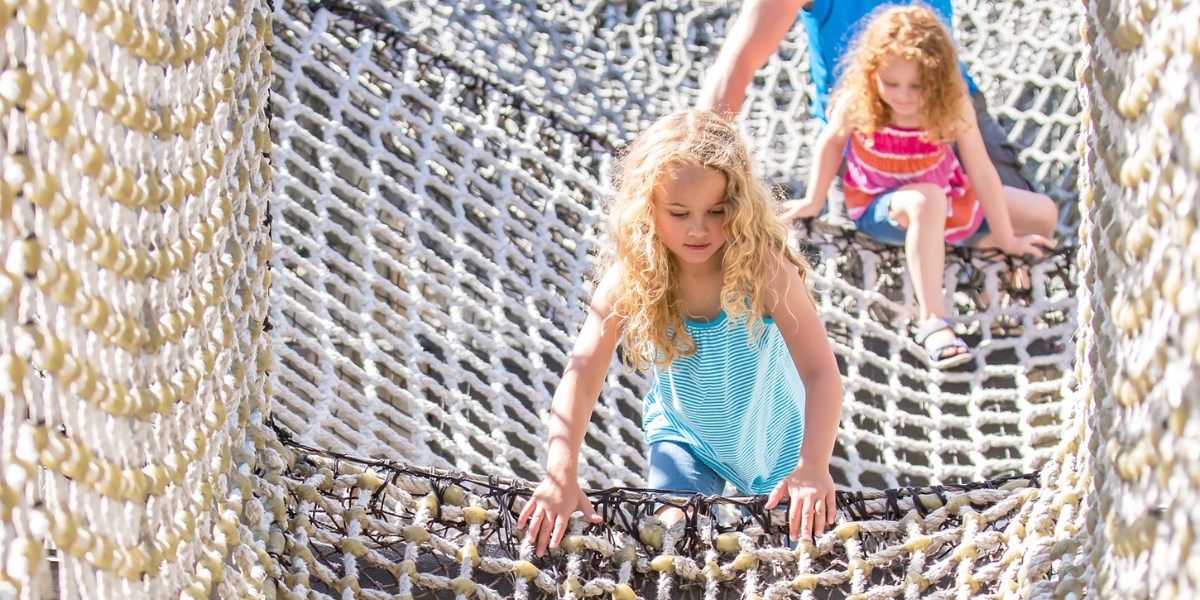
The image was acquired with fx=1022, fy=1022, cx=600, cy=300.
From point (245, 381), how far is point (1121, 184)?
0.73m

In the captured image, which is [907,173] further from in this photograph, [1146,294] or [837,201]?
[1146,294]

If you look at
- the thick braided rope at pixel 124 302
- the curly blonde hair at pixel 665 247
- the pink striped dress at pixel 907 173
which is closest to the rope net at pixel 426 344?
the thick braided rope at pixel 124 302

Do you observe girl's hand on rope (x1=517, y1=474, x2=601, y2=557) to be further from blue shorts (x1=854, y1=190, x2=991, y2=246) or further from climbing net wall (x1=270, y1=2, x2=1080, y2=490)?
blue shorts (x1=854, y1=190, x2=991, y2=246)

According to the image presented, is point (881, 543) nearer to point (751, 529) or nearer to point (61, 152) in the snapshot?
point (751, 529)

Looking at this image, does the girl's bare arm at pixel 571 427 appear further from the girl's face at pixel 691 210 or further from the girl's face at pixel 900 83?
the girl's face at pixel 900 83

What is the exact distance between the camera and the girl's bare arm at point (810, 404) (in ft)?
3.34

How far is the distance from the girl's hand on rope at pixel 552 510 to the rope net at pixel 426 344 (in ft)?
0.06

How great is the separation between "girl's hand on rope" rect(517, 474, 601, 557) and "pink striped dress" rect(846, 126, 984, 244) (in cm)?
115

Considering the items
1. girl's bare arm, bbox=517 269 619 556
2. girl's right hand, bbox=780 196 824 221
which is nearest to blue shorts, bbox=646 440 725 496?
girl's bare arm, bbox=517 269 619 556

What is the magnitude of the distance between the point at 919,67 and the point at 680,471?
36.7 inches

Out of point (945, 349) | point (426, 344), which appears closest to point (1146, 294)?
point (945, 349)

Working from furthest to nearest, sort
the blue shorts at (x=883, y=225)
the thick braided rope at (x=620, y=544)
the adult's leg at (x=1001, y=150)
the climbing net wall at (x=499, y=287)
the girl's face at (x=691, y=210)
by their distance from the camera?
the adult's leg at (x=1001, y=150)
the blue shorts at (x=883, y=225)
the climbing net wall at (x=499, y=287)
the girl's face at (x=691, y=210)
the thick braided rope at (x=620, y=544)

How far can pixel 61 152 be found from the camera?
1.80ft

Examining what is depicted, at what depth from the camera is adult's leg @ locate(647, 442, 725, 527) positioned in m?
1.34
